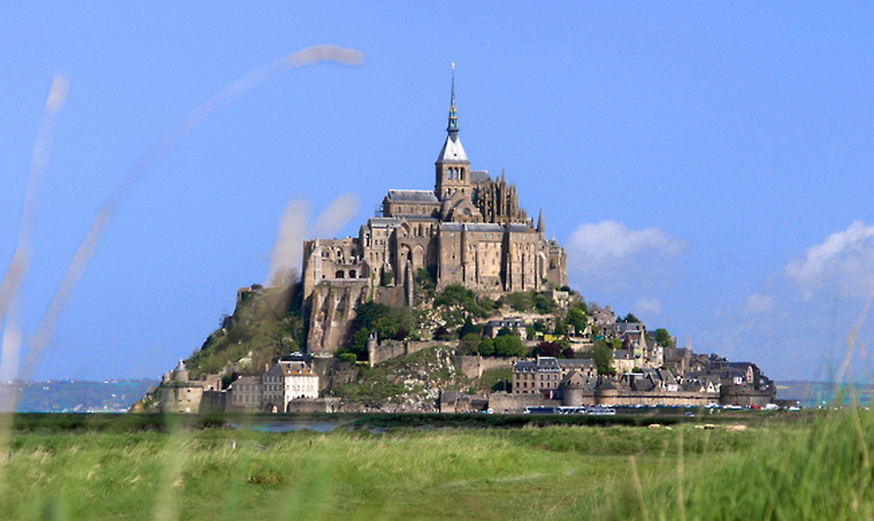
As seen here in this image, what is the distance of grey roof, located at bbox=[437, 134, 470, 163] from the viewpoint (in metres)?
110

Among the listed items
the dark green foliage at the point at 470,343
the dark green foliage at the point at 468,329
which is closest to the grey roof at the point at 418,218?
the dark green foliage at the point at 468,329

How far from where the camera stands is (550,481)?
23656 millimetres

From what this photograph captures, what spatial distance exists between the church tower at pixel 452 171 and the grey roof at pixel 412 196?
44.8 inches

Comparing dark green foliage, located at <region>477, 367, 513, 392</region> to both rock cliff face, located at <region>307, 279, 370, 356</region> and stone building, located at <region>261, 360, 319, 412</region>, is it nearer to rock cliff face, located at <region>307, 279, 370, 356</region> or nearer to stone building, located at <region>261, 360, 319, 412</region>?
rock cliff face, located at <region>307, 279, 370, 356</region>

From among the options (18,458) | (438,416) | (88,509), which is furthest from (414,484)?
(438,416)

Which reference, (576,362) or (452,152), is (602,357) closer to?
(576,362)

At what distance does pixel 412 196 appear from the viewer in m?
106

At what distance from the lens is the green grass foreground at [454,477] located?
18.3 feet

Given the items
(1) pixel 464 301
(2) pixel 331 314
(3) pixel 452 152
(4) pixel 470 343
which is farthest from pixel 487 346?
(3) pixel 452 152

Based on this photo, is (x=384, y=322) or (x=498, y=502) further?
(x=384, y=322)

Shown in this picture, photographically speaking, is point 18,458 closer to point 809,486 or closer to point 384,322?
point 809,486

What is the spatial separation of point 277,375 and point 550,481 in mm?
67848

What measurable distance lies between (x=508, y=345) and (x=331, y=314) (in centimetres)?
1342

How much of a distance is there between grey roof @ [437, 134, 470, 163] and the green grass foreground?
232ft
